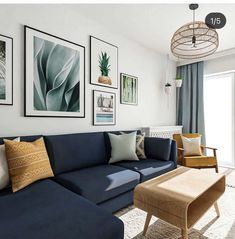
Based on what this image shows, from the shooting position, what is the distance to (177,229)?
1.62 metres

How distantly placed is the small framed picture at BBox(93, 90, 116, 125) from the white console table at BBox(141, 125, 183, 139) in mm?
762

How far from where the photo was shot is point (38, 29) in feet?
6.89

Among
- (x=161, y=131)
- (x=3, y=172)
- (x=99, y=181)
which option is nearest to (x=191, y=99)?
(x=161, y=131)

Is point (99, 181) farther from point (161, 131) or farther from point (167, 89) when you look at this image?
point (167, 89)

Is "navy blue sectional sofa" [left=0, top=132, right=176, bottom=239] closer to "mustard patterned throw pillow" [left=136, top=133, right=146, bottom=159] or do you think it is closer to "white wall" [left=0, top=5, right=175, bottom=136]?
"mustard patterned throw pillow" [left=136, top=133, right=146, bottom=159]

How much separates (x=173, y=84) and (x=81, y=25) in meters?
2.53

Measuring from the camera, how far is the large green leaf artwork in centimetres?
210

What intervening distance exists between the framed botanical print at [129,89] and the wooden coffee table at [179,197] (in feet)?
5.39

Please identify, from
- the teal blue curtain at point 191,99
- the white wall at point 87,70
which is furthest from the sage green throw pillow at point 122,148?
the teal blue curtain at point 191,99

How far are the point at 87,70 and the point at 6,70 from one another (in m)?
1.04

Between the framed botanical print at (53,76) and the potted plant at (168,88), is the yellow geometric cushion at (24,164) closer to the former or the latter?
the framed botanical print at (53,76)

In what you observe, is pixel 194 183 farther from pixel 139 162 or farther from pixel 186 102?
pixel 186 102

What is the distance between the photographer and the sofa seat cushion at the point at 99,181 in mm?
1588

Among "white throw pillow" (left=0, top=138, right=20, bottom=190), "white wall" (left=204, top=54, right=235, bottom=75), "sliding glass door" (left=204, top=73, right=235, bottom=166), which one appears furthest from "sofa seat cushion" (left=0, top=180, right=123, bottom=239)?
"white wall" (left=204, top=54, right=235, bottom=75)
